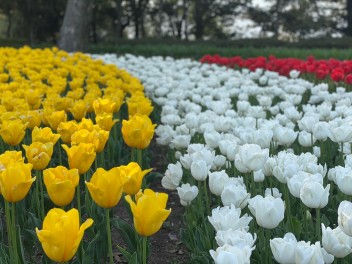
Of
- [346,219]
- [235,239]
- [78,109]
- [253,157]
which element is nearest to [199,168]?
[253,157]

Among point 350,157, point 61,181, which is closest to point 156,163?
point 350,157

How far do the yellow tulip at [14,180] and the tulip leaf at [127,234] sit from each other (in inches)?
25.2

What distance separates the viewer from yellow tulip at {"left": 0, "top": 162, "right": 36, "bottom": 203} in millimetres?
2094

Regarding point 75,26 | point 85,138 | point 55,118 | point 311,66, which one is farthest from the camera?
point 75,26

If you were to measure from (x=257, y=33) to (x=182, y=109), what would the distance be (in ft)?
120

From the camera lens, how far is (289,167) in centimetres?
271

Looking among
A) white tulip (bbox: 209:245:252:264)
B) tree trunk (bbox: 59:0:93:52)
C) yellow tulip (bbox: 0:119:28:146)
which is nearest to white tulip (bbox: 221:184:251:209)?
white tulip (bbox: 209:245:252:264)

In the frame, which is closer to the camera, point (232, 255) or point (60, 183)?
point (232, 255)

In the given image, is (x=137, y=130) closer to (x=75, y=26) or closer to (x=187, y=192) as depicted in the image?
(x=187, y=192)

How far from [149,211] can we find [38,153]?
0.90m

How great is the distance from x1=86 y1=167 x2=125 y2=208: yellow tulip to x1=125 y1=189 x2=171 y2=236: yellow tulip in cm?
15

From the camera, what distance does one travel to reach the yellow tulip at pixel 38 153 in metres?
2.58

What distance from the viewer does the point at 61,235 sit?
1.78m

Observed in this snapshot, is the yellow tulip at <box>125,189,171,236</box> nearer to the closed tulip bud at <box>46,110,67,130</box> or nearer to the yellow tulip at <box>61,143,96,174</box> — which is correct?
the yellow tulip at <box>61,143,96,174</box>
